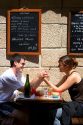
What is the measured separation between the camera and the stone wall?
7375 mm

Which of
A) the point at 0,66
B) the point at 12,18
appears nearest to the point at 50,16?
the point at 12,18

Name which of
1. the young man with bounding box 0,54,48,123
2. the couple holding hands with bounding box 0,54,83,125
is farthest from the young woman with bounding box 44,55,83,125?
the young man with bounding box 0,54,48,123

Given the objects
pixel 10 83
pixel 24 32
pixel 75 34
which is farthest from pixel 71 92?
pixel 24 32

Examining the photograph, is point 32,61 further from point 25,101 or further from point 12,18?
point 25,101

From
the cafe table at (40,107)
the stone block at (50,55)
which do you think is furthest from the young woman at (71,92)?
the stone block at (50,55)

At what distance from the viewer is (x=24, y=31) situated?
741 cm

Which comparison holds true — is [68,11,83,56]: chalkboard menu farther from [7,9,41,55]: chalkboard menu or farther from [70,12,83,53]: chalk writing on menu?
[7,9,41,55]: chalkboard menu

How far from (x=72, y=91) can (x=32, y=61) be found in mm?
1221

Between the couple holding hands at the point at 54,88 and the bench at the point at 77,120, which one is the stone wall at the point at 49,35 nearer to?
the couple holding hands at the point at 54,88

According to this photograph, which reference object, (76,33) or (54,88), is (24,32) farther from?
(54,88)

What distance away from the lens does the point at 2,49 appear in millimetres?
7379

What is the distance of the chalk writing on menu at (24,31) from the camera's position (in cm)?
738

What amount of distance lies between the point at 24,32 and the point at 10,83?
156 cm

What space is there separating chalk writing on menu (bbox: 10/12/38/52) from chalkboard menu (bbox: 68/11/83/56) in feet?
2.05
